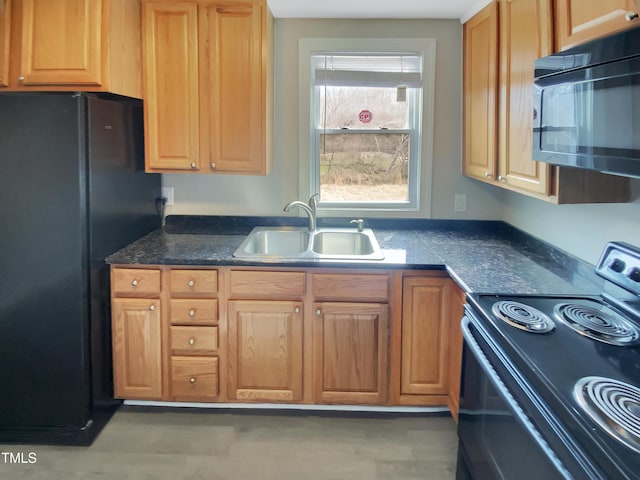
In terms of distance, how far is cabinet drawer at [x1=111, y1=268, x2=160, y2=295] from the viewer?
2518mm

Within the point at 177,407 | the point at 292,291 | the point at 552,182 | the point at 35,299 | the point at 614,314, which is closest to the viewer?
the point at 614,314

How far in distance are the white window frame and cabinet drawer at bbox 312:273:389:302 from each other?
0.74 meters

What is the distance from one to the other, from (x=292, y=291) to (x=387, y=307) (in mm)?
448

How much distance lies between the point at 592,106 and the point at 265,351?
1730 millimetres

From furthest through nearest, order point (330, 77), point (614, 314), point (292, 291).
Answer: point (330, 77), point (292, 291), point (614, 314)

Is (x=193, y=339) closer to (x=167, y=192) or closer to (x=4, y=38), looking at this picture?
(x=167, y=192)

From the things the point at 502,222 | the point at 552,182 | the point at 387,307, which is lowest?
the point at 387,307

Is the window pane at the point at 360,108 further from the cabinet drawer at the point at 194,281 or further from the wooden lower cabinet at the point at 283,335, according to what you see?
the cabinet drawer at the point at 194,281

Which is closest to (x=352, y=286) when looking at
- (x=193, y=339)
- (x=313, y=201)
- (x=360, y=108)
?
(x=313, y=201)

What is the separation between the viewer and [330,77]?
10.0 feet

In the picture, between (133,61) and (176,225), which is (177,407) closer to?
(176,225)

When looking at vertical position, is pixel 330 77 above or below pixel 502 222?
above

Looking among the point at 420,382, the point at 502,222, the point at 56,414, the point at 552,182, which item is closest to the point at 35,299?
the point at 56,414

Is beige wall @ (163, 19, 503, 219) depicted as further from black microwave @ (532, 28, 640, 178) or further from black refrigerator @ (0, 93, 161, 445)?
black microwave @ (532, 28, 640, 178)
